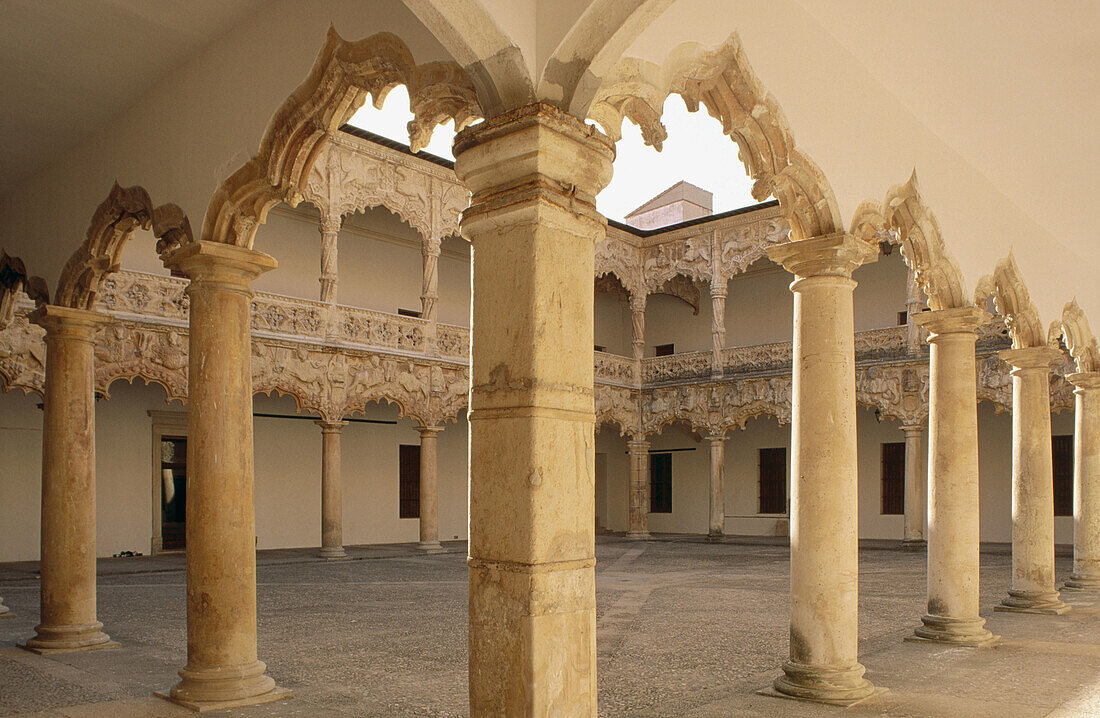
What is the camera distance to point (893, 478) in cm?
2106

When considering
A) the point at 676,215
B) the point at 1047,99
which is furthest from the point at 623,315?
the point at 1047,99

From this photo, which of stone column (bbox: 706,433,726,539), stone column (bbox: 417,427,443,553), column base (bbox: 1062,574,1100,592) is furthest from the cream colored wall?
column base (bbox: 1062,574,1100,592)

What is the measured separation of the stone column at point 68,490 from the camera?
6.70m

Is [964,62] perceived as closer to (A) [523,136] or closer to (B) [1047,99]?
(B) [1047,99]

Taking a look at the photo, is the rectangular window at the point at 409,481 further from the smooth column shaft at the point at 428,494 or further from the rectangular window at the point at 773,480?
the rectangular window at the point at 773,480

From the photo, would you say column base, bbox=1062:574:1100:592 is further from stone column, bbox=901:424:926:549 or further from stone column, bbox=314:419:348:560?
stone column, bbox=314:419:348:560

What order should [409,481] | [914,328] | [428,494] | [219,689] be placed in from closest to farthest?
[219,689] < [428,494] < [914,328] < [409,481]

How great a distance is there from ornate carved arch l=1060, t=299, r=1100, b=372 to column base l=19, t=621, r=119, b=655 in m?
9.27

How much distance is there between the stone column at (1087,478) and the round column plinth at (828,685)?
23.0 ft

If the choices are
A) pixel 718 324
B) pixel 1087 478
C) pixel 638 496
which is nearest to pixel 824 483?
pixel 1087 478

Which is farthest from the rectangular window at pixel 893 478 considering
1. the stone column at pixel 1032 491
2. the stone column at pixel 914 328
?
the stone column at pixel 1032 491

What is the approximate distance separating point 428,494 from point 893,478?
10.9m

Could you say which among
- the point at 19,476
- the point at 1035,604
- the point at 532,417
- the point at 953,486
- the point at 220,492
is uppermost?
the point at 532,417

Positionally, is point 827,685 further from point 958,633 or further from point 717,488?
point 717,488
